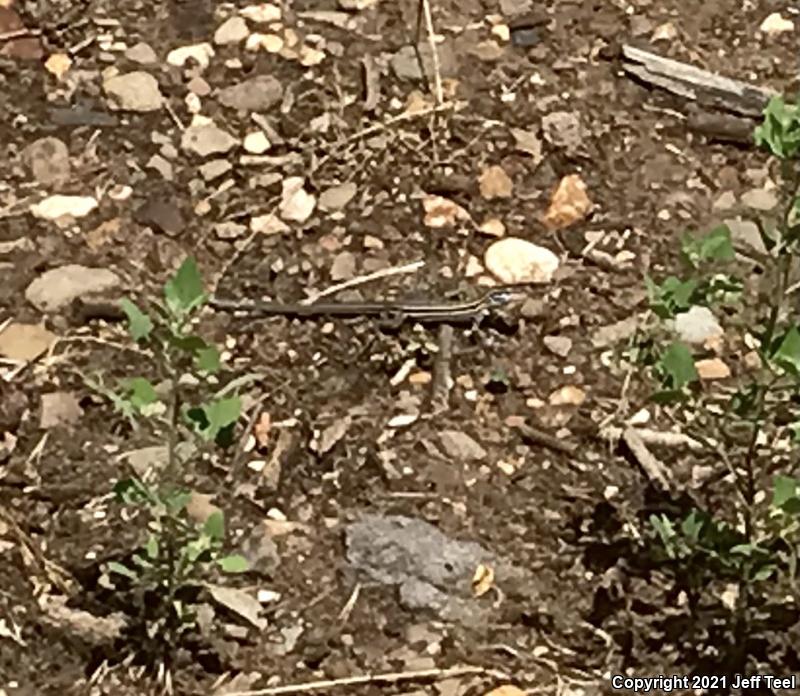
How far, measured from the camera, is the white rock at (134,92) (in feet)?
9.48

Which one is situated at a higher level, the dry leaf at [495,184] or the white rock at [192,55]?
the white rock at [192,55]

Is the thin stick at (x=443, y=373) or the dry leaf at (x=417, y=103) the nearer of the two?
the thin stick at (x=443, y=373)

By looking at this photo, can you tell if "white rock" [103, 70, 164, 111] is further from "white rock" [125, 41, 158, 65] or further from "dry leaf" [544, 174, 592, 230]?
"dry leaf" [544, 174, 592, 230]

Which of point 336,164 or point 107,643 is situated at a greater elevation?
point 336,164

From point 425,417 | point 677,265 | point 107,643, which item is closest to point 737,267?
point 677,265

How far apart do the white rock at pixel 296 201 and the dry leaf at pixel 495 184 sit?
0.27 meters

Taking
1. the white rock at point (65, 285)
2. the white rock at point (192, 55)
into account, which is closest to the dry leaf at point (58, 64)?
the white rock at point (192, 55)

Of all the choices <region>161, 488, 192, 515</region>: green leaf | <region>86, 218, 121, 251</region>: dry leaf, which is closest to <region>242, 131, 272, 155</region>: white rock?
<region>86, 218, 121, 251</region>: dry leaf

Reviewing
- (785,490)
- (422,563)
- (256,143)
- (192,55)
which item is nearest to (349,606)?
(422,563)

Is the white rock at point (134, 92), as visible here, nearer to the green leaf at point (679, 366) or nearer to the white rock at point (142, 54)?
the white rock at point (142, 54)

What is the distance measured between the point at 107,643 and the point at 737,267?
42.6 inches

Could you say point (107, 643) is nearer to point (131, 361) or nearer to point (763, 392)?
point (131, 361)

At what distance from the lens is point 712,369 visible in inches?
100

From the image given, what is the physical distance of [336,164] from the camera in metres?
2.83
